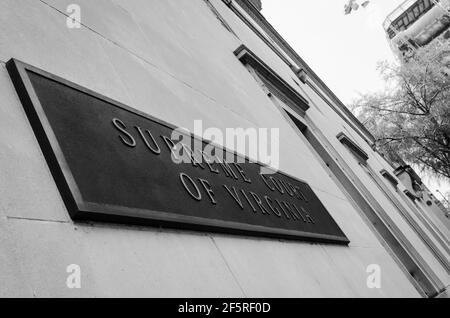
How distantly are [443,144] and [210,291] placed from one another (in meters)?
18.5

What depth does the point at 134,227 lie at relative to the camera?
1421 millimetres

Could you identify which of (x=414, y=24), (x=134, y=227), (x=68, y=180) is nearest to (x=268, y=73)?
(x=134, y=227)

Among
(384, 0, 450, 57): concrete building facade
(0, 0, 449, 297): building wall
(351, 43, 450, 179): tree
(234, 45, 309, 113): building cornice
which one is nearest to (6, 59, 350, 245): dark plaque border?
(0, 0, 449, 297): building wall

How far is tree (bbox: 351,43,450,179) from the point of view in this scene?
16547 mm

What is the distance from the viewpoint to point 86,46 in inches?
80.6

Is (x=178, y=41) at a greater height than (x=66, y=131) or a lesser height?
greater

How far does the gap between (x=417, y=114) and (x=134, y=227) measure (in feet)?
61.0

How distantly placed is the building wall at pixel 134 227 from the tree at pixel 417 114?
1513 cm

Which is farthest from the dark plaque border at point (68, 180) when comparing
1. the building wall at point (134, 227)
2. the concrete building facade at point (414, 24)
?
the concrete building facade at point (414, 24)

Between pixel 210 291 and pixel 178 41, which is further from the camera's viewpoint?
pixel 178 41

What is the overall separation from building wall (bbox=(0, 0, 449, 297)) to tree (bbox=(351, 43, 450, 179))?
49.7 ft

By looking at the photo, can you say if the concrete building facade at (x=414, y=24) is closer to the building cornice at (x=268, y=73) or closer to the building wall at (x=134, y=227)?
the building cornice at (x=268, y=73)

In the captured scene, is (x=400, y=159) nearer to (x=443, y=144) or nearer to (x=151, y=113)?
(x=443, y=144)
